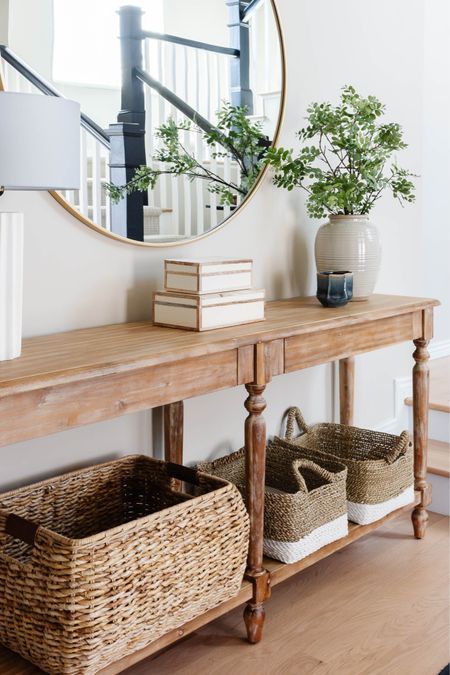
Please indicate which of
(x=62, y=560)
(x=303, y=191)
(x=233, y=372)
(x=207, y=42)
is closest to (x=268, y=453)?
(x=233, y=372)

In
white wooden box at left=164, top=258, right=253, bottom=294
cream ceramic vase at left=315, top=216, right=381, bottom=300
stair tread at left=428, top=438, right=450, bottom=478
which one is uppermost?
cream ceramic vase at left=315, top=216, right=381, bottom=300

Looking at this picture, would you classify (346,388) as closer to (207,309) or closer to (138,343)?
(207,309)

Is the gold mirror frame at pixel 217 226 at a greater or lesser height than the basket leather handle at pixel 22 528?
greater

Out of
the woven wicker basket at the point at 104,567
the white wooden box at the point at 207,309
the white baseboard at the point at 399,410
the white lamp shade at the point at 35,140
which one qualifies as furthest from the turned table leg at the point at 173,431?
the white baseboard at the point at 399,410

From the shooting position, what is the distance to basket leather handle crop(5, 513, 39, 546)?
1.67 meters

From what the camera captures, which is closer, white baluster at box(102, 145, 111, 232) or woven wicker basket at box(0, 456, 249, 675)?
woven wicker basket at box(0, 456, 249, 675)

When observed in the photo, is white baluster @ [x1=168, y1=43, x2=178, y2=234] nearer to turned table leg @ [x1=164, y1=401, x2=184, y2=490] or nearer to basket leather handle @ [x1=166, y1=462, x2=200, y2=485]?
turned table leg @ [x1=164, y1=401, x2=184, y2=490]

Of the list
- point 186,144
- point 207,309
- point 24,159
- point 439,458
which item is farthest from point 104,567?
point 439,458

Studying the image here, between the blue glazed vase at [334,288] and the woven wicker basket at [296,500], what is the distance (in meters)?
0.49

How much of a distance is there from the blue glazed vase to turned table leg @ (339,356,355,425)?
0.60 meters

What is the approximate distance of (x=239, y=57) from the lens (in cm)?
245

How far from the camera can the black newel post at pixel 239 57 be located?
242 centimetres

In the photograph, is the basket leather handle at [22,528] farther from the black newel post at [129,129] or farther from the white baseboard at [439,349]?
the white baseboard at [439,349]

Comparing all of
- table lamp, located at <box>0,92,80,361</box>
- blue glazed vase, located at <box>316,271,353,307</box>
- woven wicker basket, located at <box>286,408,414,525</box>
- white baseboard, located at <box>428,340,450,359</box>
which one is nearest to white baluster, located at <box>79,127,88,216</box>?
table lamp, located at <box>0,92,80,361</box>
